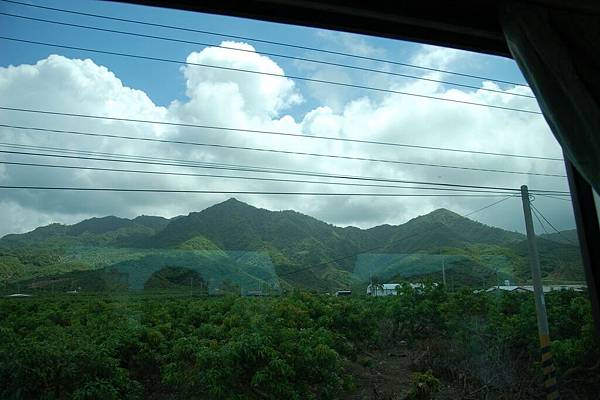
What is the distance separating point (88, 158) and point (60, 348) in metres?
0.80

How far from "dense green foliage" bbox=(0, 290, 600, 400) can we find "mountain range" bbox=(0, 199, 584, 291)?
0.13m

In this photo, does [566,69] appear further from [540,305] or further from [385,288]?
[385,288]

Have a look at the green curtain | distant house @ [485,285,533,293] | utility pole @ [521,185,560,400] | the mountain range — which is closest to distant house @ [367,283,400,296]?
the mountain range

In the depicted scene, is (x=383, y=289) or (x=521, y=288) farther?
(x=383, y=289)

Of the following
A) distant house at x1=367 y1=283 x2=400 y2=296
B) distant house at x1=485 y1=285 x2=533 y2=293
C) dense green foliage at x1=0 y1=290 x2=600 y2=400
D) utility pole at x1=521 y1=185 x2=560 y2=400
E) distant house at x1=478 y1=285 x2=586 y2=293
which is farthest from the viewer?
distant house at x1=367 y1=283 x2=400 y2=296

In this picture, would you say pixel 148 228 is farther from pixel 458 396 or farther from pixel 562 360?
pixel 562 360

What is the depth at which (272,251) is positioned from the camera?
229 centimetres

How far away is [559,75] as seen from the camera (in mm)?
1048

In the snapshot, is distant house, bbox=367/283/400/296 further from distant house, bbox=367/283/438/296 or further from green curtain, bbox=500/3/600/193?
green curtain, bbox=500/3/600/193

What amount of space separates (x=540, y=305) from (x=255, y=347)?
1673mm

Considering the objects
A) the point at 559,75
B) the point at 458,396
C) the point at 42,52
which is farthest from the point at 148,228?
the point at 458,396

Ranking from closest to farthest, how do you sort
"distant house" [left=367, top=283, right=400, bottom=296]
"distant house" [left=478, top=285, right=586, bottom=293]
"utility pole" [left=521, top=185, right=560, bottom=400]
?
"distant house" [left=478, top=285, right=586, bottom=293] < "utility pole" [left=521, top=185, right=560, bottom=400] < "distant house" [left=367, top=283, right=400, bottom=296]

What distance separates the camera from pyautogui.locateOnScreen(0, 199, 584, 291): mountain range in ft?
5.68

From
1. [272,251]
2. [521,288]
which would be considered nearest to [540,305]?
[521,288]
